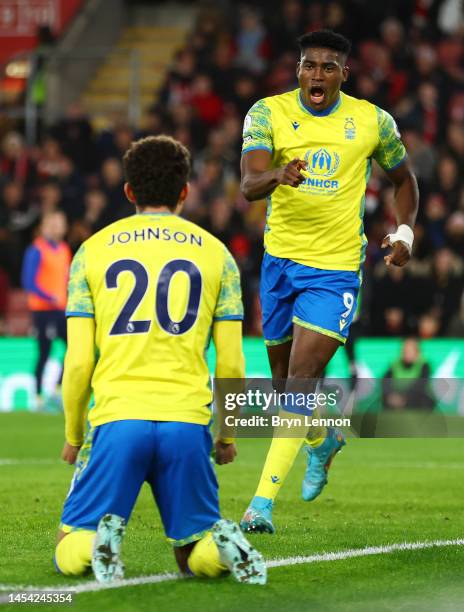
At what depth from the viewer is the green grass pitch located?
5.37 metres

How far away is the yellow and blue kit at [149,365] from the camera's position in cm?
526

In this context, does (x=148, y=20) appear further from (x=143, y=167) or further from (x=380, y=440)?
(x=143, y=167)

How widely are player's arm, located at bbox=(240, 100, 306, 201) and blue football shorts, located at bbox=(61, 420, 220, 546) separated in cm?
182

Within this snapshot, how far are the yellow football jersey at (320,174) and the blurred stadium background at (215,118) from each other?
7969 millimetres

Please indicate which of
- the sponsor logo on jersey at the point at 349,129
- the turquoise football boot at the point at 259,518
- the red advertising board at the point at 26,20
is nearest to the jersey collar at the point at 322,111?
the sponsor logo on jersey at the point at 349,129

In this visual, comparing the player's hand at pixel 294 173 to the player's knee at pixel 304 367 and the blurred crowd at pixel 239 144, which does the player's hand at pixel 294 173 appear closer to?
the player's knee at pixel 304 367

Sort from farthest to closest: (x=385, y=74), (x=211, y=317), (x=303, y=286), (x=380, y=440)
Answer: (x=385, y=74)
(x=380, y=440)
(x=303, y=286)
(x=211, y=317)

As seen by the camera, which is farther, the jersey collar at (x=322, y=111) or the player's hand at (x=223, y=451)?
the jersey collar at (x=322, y=111)

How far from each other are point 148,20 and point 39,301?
1037cm

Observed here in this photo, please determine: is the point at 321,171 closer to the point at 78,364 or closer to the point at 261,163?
the point at 261,163

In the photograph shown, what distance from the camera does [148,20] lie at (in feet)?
82.2

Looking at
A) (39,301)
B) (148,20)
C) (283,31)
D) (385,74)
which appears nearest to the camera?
(39,301)

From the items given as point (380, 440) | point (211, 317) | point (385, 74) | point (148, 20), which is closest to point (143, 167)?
point (211, 317)

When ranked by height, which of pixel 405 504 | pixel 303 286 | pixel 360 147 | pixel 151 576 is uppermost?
pixel 360 147
